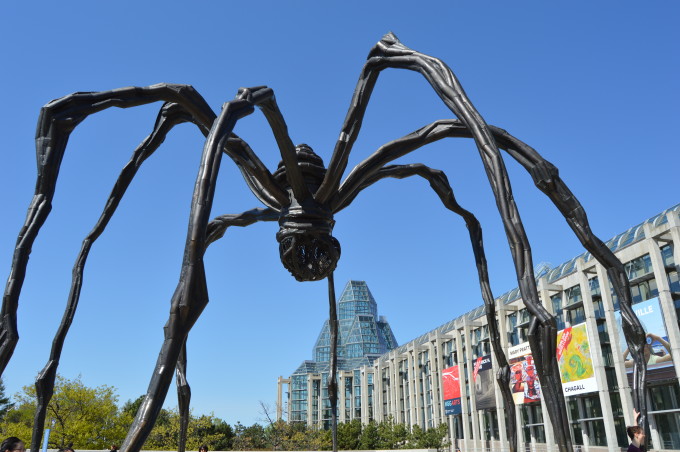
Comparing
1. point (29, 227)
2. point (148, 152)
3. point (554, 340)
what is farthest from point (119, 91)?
point (554, 340)

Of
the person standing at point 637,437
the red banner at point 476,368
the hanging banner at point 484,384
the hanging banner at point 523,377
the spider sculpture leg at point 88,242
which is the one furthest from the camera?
the red banner at point 476,368

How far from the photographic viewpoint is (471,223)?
255 inches

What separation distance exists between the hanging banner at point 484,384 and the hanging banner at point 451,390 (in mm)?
3368

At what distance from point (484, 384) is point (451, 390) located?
687 centimetres

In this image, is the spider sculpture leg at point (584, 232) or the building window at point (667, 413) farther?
the building window at point (667, 413)

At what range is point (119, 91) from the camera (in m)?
4.43

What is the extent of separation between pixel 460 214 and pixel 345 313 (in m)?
111

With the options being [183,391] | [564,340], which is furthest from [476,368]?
[183,391]

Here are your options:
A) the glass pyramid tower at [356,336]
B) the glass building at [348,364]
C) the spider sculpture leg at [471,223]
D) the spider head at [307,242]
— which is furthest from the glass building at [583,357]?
the glass pyramid tower at [356,336]

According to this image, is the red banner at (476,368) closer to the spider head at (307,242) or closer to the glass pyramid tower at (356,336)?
the spider head at (307,242)

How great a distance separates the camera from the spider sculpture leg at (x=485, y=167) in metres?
2.77

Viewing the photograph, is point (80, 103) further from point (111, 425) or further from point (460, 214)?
point (111, 425)

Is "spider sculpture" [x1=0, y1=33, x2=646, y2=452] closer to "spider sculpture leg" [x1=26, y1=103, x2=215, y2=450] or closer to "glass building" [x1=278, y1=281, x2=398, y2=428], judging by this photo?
"spider sculpture leg" [x1=26, y1=103, x2=215, y2=450]

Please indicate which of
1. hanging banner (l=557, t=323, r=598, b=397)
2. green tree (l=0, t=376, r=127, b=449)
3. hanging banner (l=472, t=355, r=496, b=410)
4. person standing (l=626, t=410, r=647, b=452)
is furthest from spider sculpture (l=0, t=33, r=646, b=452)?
hanging banner (l=472, t=355, r=496, b=410)
